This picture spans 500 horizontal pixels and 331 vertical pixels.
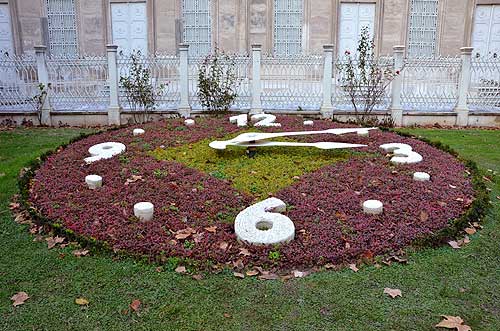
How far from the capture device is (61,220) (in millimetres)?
5199

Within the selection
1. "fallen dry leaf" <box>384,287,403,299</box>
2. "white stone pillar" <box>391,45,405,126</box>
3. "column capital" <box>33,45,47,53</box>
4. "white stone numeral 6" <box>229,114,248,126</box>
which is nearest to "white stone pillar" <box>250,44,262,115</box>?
"white stone numeral 6" <box>229,114,248,126</box>

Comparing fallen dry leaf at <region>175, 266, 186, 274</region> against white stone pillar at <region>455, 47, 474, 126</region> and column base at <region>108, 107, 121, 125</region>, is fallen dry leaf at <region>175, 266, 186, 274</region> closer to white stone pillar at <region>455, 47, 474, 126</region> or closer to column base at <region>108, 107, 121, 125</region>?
column base at <region>108, 107, 121, 125</region>

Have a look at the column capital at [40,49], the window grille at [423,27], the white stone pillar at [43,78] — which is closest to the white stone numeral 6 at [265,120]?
the white stone pillar at [43,78]

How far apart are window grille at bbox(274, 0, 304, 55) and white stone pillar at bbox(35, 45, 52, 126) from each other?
7697 millimetres

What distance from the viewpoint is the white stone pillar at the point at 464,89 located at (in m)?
11.9

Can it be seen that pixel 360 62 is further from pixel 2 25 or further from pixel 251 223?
pixel 2 25

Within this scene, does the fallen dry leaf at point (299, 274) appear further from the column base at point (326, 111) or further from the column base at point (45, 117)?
the column base at point (45, 117)

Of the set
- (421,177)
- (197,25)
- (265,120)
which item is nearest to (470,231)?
(421,177)

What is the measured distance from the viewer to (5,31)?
1686cm

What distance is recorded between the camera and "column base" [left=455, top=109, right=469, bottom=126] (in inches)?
477

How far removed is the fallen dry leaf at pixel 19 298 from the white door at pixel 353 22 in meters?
14.6

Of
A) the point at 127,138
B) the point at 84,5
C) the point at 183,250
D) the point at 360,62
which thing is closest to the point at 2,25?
the point at 84,5

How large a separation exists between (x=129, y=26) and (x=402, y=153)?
41.1ft

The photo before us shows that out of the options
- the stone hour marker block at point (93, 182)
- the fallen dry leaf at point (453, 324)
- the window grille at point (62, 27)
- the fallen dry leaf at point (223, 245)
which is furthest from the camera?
the window grille at point (62, 27)
